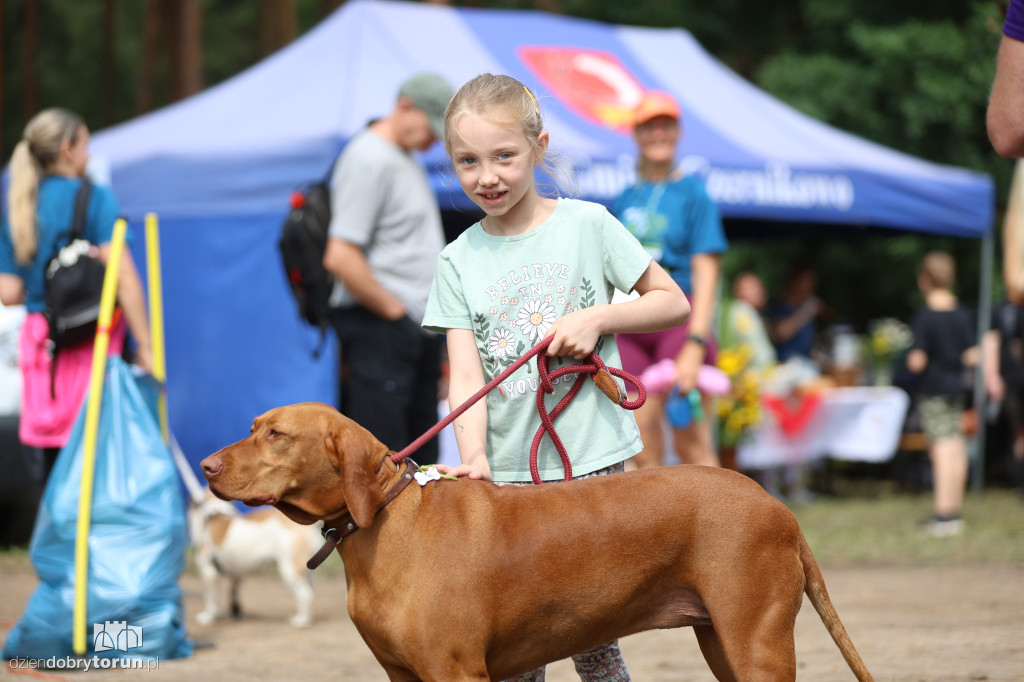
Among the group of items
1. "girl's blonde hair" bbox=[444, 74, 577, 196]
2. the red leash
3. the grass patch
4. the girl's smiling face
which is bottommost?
the grass patch

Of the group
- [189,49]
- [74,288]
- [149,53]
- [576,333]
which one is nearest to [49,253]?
[74,288]

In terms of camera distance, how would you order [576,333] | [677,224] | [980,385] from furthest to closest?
[980,385] < [677,224] < [576,333]

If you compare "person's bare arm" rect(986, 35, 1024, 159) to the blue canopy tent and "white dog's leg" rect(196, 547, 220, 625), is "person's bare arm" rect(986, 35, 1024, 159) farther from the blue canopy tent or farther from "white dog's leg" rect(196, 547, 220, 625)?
the blue canopy tent

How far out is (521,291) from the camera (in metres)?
2.88

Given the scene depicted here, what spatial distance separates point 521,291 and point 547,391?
27 cm

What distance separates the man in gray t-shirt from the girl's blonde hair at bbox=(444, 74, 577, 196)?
216 centimetres

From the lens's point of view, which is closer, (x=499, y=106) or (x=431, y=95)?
(x=499, y=106)

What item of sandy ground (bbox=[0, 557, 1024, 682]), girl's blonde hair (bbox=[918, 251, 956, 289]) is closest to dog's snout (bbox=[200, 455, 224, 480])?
sandy ground (bbox=[0, 557, 1024, 682])

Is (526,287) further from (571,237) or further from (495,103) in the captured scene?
(495,103)

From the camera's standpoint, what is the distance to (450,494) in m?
2.64

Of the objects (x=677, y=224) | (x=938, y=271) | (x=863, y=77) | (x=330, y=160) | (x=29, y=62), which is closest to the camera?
(x=677, y=224)

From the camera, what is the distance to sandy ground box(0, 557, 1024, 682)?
434 cm

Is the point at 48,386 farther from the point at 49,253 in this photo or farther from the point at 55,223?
the point at 55,223

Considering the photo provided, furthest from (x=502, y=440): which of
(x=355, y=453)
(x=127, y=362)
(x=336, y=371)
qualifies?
(x=336, y=371)
